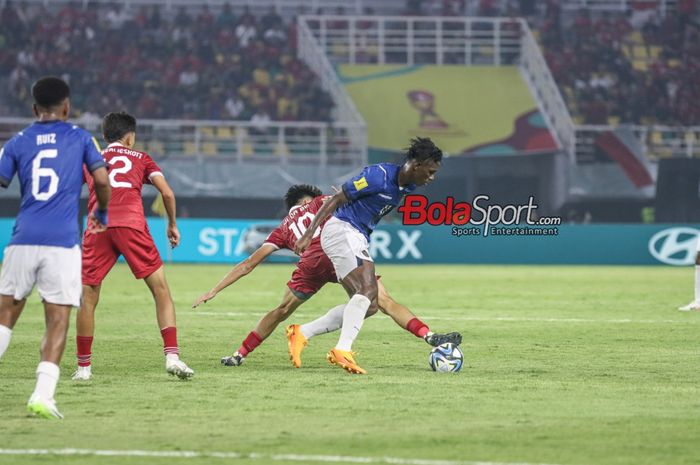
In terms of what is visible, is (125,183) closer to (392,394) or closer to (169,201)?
Answer: (169,201)

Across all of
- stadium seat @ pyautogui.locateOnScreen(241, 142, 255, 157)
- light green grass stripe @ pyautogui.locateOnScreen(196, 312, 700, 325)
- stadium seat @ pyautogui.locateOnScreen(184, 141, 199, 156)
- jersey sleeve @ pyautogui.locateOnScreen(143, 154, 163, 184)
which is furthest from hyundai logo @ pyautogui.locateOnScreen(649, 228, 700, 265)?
jersey sleeve @ pyautogui.locateOnScreen(143, 154, 163, 184)

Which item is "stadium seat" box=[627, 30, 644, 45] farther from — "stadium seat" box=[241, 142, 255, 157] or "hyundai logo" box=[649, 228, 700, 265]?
"stadium seat" box=[241, 142, 255, 157]

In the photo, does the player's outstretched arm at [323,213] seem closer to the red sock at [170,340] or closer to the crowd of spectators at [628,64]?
the red sock at [170,340]

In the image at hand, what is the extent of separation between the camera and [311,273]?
11.3m

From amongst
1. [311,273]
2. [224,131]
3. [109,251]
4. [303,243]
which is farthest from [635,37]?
[109,251]

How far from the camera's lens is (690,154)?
35688 mm

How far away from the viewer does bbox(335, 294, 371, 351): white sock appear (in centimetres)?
1044

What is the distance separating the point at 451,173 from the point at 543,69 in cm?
582

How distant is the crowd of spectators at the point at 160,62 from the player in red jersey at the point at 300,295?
2605 cm

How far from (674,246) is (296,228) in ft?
72.4

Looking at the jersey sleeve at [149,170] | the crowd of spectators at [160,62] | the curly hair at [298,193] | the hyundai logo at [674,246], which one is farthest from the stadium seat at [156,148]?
the jersey sleeve at [149,170]

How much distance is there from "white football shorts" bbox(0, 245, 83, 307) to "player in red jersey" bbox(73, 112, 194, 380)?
87.0 inches

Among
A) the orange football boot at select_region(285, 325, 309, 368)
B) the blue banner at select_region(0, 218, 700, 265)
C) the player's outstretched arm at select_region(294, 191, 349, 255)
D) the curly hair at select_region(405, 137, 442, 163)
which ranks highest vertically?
the curly hair at select_region(405, 137, 442, 163)

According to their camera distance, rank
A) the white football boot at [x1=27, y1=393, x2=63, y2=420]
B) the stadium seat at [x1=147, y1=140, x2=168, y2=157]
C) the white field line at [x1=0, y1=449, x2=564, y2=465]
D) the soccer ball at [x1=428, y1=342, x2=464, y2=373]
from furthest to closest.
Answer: the stadium seat at [x1=147, y1=140, x2=168, y2=157] → the soccer ball at [x1=428, y1=342, x2=464, y2=373] → the white football boot at [x1=27, y1=393, x2=63, y2=420] → the white field line at [x1=0, y1=449, x2=564, y2=465]
